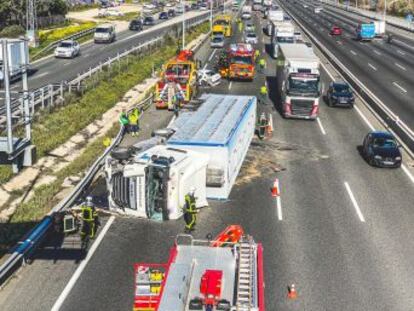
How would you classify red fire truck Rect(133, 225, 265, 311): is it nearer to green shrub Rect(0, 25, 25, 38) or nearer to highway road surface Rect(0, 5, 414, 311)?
highway road surface Rect(0, 5, 414, 311)

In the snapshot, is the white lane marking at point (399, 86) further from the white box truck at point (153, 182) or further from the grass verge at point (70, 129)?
the white box truck at point (153, 182)

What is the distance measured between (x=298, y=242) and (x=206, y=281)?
8.93m

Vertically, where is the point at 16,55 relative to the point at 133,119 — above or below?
above

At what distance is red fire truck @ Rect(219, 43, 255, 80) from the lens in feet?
175

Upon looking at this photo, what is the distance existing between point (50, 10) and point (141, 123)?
81.6 m

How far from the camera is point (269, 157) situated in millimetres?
32656

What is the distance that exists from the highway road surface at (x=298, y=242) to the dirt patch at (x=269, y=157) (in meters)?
0.06

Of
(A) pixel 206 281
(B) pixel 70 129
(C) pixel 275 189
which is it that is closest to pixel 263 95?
(B) pixel 70 129

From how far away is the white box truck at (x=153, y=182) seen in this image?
2241cm

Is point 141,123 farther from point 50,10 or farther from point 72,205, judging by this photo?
point 50,10

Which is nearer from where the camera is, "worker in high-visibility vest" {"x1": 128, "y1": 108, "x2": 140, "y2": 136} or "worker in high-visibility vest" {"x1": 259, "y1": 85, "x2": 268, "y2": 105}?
"worker in high-visibility vest" {"x1": 128, "y1": 108, "x2": 140, "y2": 136}

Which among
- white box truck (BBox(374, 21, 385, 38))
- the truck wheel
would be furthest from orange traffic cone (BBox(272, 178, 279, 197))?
white box truck (BBox(374, 21, 385, 38))

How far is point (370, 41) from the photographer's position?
9312cm

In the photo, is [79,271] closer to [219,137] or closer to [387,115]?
[219,137]
